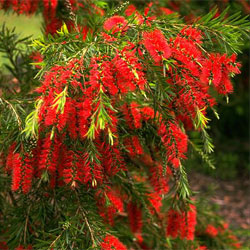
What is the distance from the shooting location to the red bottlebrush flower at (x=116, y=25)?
3.53 feet

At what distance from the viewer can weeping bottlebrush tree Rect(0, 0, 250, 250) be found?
35.9 inches

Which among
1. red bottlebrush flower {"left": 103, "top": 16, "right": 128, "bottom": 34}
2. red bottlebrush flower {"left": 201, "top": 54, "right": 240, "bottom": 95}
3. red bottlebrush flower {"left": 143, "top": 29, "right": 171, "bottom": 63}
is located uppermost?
red bottlebrush flower {"left": 103, "top": 16, "right": 128, "bottom": 34}

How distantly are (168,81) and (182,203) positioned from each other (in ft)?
1.56

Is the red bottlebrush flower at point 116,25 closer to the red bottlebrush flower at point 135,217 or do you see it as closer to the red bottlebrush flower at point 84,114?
the red bottlebrush flower at point 84,114

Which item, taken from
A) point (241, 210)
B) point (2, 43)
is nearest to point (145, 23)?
point (2, 43)

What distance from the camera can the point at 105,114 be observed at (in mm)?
871

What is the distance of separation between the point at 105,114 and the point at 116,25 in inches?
12.5

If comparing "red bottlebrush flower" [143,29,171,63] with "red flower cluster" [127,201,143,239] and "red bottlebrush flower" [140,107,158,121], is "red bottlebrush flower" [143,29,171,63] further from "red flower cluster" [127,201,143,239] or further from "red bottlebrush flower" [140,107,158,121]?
"red flower cluster" [127,201,143,239]

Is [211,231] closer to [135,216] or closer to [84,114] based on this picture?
[135,216]

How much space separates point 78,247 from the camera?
119 centimetres

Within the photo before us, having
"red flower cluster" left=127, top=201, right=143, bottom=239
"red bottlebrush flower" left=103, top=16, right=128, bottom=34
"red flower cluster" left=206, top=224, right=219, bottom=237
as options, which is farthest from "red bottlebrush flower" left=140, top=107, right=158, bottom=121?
"red flower cluster" left=206, top=224, right=219, bottom=237

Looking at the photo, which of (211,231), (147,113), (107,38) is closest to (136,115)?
(147,113)

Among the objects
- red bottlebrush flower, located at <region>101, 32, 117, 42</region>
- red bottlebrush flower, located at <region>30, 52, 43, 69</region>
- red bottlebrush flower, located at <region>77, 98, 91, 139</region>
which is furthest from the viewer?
red bottlebrush flower, located at <region>30, 52, 43, 69</region>

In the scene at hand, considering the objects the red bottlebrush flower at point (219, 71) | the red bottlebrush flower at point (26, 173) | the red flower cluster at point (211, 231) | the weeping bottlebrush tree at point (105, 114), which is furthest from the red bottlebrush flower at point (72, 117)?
the red flower cluster at point (211, 231)
